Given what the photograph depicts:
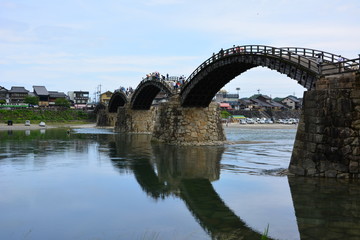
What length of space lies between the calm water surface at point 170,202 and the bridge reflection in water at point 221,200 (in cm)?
3

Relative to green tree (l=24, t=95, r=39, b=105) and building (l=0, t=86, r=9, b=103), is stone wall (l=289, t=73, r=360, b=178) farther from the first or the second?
building (l=0, t=86, r=9, b=103)

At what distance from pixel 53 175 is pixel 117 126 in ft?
149

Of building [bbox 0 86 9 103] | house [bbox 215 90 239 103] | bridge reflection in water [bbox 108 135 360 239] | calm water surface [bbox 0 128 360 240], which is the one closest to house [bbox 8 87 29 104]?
building [bbox 0 86 9 103]

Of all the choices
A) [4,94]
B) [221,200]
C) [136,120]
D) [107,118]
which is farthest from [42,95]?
[221,200]

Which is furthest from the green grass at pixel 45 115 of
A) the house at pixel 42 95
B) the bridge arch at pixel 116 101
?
the bridge arch at pixel 116 101

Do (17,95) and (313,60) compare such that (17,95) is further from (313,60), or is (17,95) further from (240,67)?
(313,60)

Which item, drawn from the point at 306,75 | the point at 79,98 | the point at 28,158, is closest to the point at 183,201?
the point at 306,75

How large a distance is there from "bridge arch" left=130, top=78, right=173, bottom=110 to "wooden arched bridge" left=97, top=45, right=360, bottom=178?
649cm

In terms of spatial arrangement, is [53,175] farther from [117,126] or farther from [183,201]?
[117,126]

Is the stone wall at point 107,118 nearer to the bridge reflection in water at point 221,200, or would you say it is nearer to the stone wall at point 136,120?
the stone wall at point 136,120

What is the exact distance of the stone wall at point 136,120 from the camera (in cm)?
6228

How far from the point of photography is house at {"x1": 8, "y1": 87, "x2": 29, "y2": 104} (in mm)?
107125

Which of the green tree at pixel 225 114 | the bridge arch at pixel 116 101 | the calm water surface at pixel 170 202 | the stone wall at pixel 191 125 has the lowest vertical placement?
the calm water surface at pixel 170 202

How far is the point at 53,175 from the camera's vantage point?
20625 mm
